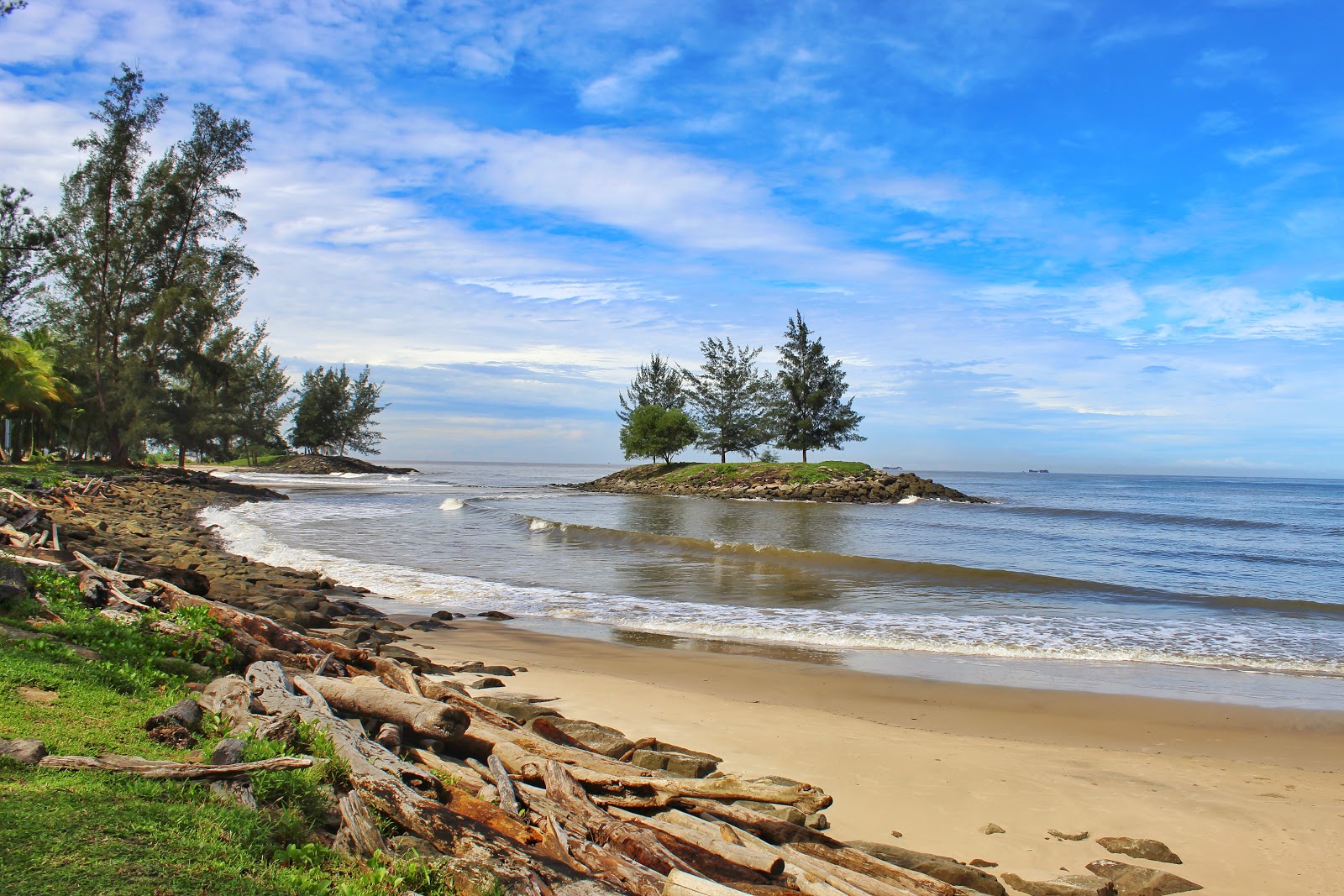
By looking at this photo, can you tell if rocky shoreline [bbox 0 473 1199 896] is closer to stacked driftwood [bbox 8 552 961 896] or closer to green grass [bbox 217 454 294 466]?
stacked driftwood [bbox 8 552 961 896]

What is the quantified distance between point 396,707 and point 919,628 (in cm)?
985

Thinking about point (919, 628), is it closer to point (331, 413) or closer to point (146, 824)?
point (146, 824)

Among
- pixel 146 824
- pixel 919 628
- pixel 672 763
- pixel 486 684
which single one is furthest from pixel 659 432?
pixel 146 824

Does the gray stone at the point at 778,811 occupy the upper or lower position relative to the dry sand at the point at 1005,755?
upper

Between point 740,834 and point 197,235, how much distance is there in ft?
146

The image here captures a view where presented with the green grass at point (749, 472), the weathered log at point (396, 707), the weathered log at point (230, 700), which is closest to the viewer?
the weathered log at point (230, 700)

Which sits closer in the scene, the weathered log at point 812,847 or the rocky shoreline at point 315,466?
the weathered log at point 812,847

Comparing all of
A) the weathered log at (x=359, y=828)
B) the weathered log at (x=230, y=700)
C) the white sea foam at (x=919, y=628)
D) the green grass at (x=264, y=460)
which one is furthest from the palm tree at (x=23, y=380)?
the green grass at (x=264, y=460)

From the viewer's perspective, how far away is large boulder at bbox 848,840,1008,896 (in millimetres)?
4137

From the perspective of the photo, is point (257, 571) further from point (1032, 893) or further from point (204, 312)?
point (204, 312)

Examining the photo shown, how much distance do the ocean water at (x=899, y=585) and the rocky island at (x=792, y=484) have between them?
17201 millimetres

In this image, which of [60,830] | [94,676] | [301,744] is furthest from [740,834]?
[94,676]

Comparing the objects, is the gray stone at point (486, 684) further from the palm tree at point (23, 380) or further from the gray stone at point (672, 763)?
the palm tree at point (23, 380)

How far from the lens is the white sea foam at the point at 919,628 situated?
11.3m
